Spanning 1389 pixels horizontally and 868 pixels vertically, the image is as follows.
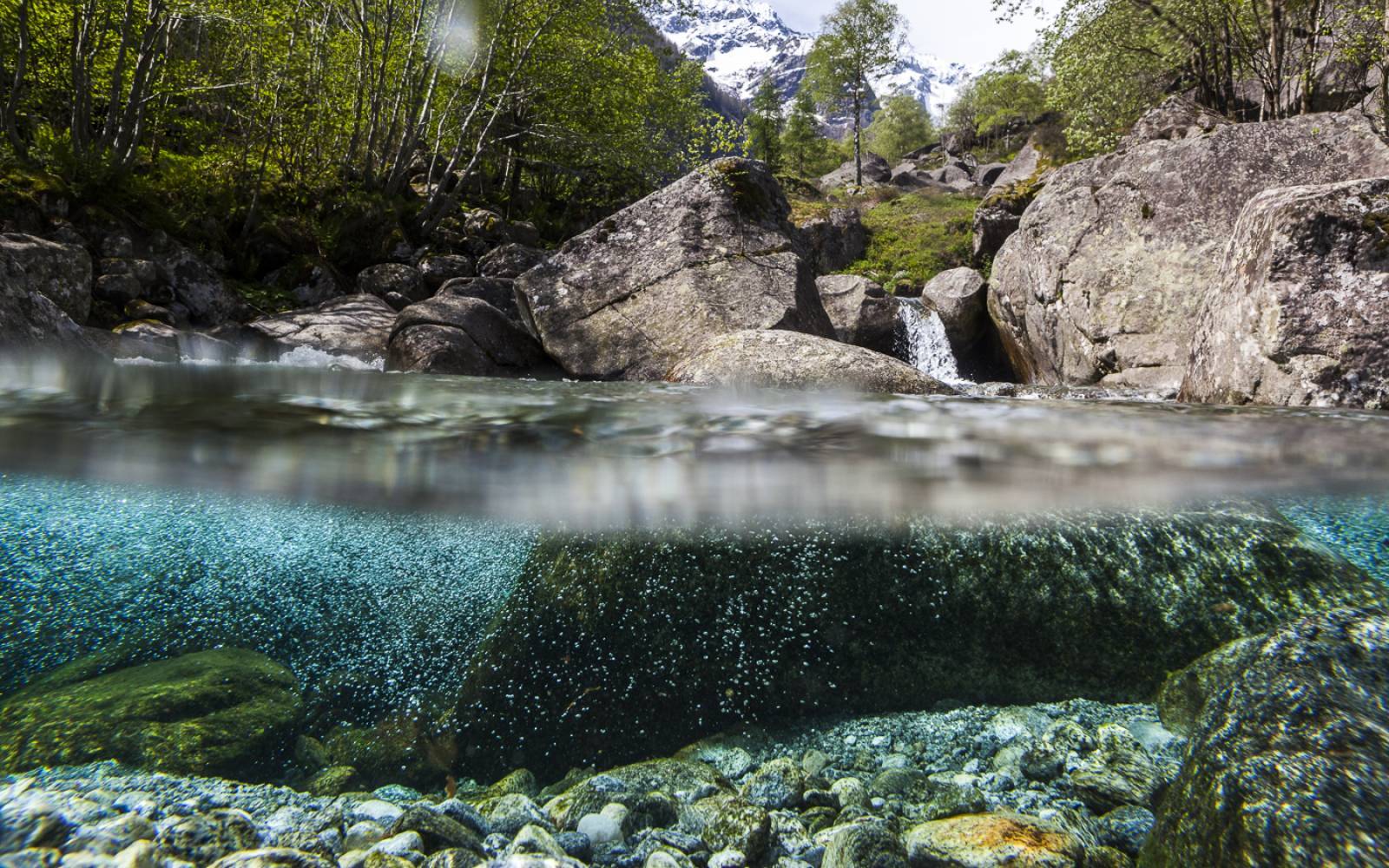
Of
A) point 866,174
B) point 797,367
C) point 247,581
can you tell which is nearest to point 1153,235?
point 797,367

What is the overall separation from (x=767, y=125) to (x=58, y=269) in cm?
4460

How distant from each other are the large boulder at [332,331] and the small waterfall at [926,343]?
372 inches

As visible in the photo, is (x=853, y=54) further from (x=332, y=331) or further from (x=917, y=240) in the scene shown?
(x=332, y=331)

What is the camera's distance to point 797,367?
245 inches

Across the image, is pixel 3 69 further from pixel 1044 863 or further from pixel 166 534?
pixel 1044 863

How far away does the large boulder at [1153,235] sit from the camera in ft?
27.9

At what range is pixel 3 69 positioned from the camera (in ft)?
38.4

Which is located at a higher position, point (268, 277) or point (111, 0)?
point (111, 0)

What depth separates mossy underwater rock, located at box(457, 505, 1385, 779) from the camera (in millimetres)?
3697

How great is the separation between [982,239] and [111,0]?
1820cm

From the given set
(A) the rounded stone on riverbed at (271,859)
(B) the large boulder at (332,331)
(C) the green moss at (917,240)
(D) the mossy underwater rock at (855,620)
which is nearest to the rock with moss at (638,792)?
(D) the mossy underwater rock at (855,620)

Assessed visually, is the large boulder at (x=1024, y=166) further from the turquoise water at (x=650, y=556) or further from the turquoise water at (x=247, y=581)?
the turquoise water at (x=247, y=581)

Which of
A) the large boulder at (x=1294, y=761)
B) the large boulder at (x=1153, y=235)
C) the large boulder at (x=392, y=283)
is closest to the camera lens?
the large boulder at (x=1294, y=761)

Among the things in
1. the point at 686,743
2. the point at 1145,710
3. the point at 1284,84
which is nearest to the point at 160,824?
the point at 686,743
